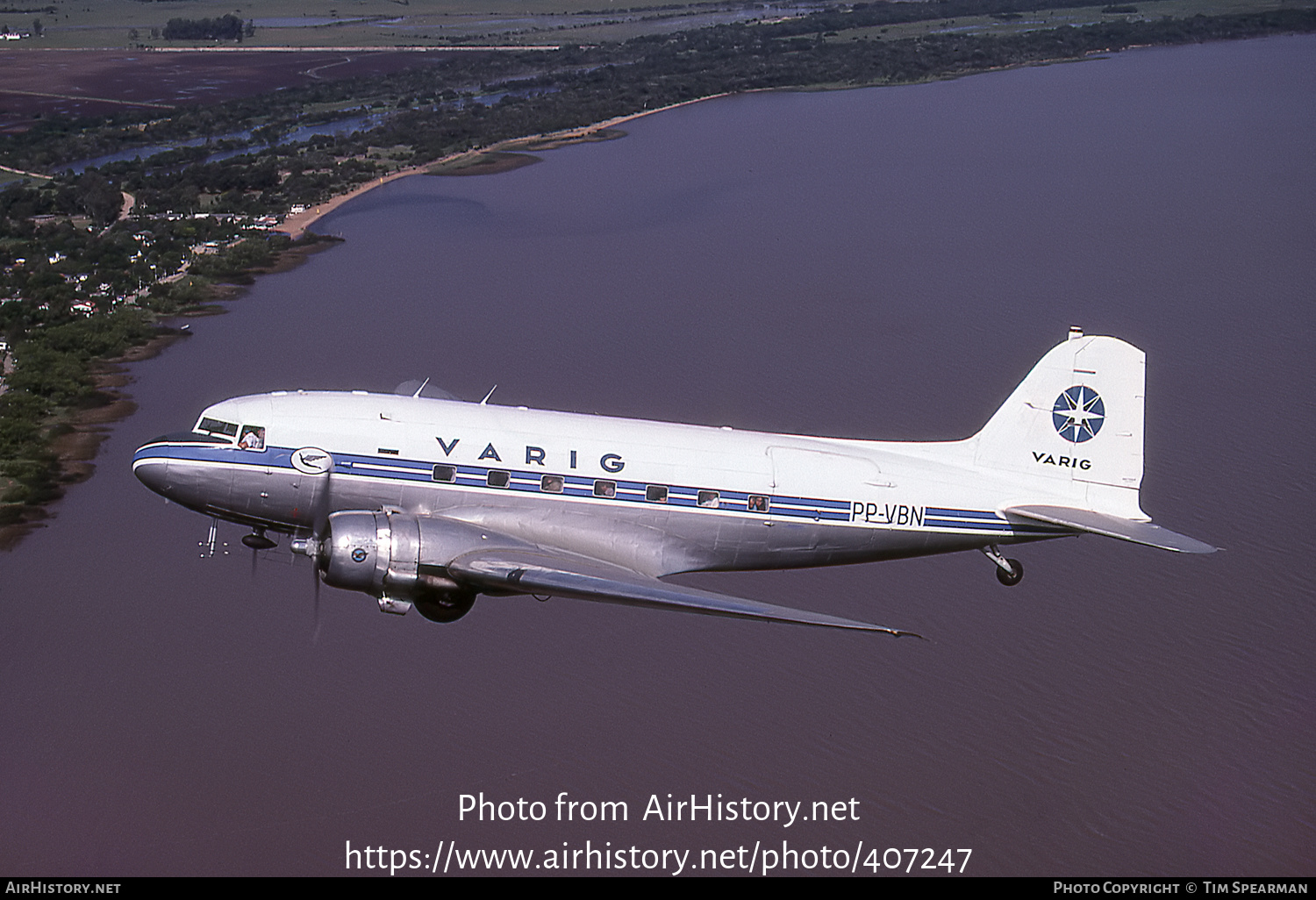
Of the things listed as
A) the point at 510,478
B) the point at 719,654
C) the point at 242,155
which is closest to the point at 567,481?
the point at 510,478

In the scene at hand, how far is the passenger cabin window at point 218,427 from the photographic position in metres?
29.9

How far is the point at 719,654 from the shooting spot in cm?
4116

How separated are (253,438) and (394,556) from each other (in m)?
5.01

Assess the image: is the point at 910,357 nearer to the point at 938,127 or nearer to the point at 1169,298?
the point at 1169,298


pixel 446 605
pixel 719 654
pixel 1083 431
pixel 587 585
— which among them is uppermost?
pixel 1083 431

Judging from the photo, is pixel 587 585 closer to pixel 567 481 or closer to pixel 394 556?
pixel 567 481

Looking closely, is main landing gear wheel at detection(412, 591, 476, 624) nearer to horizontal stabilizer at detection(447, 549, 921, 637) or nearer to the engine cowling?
the engine cowling

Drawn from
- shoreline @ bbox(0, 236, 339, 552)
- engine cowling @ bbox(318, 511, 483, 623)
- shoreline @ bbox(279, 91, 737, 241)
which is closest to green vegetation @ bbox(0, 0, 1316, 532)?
shoreline @ bbox(0, 236, 339, 552)

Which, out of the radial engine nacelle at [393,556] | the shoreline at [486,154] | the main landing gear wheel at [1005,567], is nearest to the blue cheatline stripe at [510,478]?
the radial engine nacelle at [393,556]

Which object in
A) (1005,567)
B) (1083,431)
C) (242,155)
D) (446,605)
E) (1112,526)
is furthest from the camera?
(242,155)

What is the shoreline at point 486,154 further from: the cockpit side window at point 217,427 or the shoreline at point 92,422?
the cockpit side window at point 217,427

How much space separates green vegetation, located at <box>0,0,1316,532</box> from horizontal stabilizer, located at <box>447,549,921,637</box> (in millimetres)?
29741

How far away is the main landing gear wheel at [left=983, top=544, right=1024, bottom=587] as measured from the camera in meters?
31.3

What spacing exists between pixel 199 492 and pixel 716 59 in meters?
170
